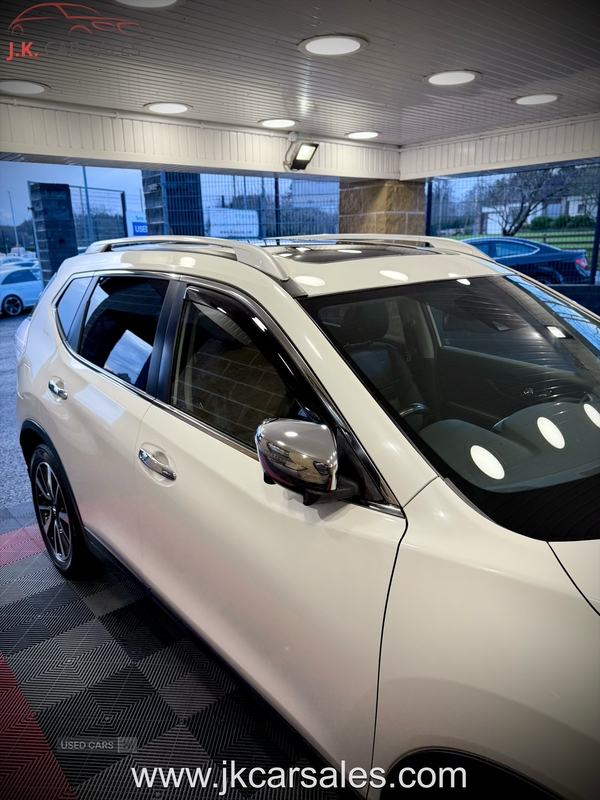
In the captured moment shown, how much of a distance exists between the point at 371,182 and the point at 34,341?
211 inches

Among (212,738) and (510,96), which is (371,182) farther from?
(212,738)

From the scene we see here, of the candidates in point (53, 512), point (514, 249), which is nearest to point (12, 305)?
point (514, 249)

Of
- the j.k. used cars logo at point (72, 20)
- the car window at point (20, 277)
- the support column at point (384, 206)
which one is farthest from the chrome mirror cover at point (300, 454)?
the car window at point (20, 277)

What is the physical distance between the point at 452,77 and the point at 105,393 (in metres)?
3.26

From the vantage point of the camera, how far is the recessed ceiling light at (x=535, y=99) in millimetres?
4430

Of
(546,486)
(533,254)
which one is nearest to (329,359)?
(546,486)

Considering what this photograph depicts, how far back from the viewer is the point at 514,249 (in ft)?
36.6

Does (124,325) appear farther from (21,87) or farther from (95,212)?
(95,212)

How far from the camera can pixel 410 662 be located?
109cm

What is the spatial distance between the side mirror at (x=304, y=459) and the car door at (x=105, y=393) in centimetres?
75

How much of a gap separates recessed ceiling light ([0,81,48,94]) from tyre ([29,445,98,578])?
272cm

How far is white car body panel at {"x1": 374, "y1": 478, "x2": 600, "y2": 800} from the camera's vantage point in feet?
3.04

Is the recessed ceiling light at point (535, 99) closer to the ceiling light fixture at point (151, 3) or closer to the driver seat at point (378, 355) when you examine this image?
the ceiling light fixture at point (151, 3)

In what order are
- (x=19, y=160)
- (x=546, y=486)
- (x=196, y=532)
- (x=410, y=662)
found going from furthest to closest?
(x=19, y=160) < (x=196, y=532) < (x=546, y=486) < (x=410, y=662)
